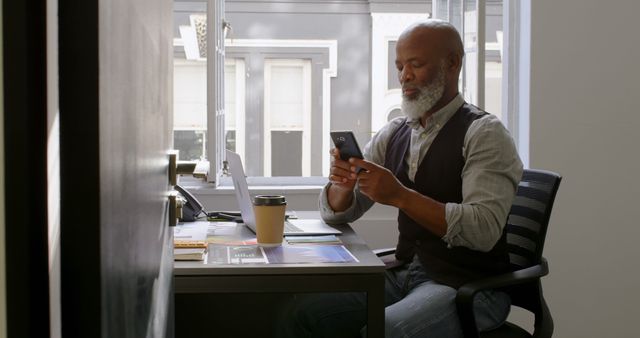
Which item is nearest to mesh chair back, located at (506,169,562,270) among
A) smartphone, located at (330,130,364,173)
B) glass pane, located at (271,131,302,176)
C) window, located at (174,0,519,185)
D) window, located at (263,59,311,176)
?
smartphone, located at (330,130,364,173)

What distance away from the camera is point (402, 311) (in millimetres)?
1939

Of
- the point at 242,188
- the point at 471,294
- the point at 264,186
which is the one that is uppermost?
the point at 242,188

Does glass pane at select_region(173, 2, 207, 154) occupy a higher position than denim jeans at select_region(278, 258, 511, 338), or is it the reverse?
glass pane at select_region(173, 2, 207, 154)

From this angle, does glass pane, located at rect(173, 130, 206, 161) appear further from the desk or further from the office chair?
the desk

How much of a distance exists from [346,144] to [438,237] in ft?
1.21

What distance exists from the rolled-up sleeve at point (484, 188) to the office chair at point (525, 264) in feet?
0.32

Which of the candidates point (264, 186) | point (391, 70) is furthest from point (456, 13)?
point (391, 70)

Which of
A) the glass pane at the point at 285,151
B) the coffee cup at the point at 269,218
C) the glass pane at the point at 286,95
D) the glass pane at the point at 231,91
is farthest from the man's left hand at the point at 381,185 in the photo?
the glass pane at the point at 286,95

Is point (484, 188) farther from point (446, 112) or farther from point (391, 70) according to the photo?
point (391, 70)

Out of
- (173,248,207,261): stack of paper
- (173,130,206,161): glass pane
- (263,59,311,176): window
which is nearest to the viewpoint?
(173,248,207,261): stack of paper

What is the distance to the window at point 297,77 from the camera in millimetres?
9016

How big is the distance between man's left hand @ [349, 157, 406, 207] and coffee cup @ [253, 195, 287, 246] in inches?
9.8

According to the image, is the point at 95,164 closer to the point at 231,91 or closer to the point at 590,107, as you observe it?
the point at 590,107

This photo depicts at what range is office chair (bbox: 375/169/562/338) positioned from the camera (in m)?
1.89
